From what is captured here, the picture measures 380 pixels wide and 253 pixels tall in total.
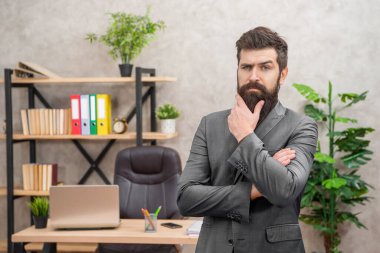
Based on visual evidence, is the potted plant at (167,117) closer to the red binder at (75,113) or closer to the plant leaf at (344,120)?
the red binder at (75,113)

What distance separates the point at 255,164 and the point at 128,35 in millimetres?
2959

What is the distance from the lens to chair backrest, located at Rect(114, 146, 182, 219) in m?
3.66

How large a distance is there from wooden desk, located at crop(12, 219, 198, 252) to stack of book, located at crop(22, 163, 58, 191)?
1.25m

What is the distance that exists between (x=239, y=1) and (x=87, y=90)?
1525mm

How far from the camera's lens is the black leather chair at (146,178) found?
144 inches

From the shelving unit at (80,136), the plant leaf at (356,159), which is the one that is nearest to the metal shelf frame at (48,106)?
the shelving unit at (80,136)

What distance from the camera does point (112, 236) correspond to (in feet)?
9.74

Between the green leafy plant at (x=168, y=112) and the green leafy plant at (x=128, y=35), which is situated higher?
the green leafy plant at (x=128, y=35)

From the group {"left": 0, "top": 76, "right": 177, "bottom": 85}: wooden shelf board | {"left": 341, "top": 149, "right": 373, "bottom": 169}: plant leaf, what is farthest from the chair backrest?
{"left": 341, "top": 149, "right": 373, "bottom": 169}: plant leaf

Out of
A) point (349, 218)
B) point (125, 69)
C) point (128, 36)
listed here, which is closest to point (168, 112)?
point (125, 69)

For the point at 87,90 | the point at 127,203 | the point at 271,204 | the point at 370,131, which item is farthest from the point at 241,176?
the point at 87,90

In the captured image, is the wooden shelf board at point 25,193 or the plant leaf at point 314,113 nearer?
the plant leaf at point 314,113

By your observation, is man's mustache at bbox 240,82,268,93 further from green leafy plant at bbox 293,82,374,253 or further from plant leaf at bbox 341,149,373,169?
plant leaf at bbox 341,149,373,169

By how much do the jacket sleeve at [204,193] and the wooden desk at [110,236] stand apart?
4.10ft
